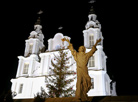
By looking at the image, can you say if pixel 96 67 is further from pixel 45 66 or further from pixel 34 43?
pixel 34 43

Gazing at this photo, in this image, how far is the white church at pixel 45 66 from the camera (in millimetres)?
27594

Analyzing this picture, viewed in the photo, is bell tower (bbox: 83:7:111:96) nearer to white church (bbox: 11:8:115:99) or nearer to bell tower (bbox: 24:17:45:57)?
white church (bbox: 11:8:115:99)

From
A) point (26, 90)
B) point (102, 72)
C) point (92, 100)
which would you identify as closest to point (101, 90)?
point (102, 72)

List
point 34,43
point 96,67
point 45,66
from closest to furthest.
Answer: point 96,67 → point 45,66 → point 34,43

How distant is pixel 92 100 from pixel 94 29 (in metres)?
23.3

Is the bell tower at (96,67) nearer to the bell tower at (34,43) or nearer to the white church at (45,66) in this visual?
the white church at (45,66)

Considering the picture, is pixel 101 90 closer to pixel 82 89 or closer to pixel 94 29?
pixel 94 29

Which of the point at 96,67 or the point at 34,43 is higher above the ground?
the point at 34,43

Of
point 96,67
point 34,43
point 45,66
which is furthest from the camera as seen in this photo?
point 34,43

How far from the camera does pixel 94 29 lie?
31969 millimetres

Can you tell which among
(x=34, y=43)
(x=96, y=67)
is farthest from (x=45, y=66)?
(x=96, y=67)

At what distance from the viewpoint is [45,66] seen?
31.7 m

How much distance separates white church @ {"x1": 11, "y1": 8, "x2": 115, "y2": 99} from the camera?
1086 inches

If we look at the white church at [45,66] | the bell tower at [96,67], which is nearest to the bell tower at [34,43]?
the white church at [45,66]
